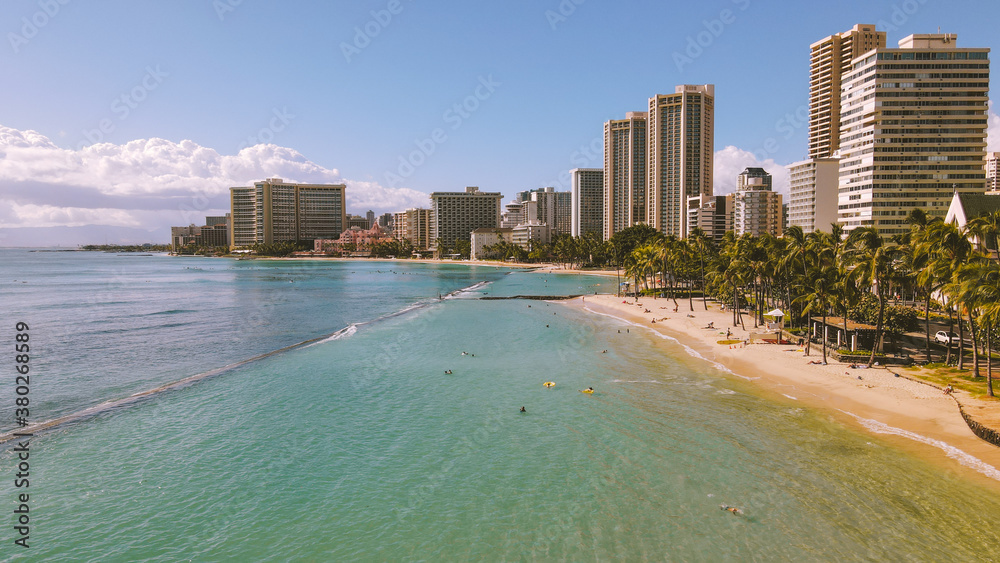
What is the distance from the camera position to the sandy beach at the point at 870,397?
24.1 m

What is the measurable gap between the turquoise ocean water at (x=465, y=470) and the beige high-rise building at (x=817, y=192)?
11572 centimetres

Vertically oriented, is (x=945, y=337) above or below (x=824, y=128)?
below

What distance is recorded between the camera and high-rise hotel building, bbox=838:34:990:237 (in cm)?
9594

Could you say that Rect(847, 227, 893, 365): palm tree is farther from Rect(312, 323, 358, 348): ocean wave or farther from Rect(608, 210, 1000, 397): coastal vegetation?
Rect(312, 323, 358, 348): ocean wave

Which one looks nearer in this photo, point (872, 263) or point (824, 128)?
point (872, 263)

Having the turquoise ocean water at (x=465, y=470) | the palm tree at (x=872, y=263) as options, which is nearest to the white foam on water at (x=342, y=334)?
the turquoise ocean water at (x=465, y=470)

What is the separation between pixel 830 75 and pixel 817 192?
60693mm

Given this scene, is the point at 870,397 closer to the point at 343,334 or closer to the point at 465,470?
the point at 465,470

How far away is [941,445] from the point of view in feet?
81.3

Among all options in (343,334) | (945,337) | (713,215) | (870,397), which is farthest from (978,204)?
(713,215)

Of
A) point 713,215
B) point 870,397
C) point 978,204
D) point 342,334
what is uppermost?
point 713,215

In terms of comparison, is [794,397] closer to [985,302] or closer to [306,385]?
[985,302]

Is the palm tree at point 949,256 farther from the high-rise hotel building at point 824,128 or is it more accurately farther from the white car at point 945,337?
the high-rise hotel building at point 824,128

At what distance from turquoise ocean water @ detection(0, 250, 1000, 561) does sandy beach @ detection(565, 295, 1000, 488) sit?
5.10 ft
